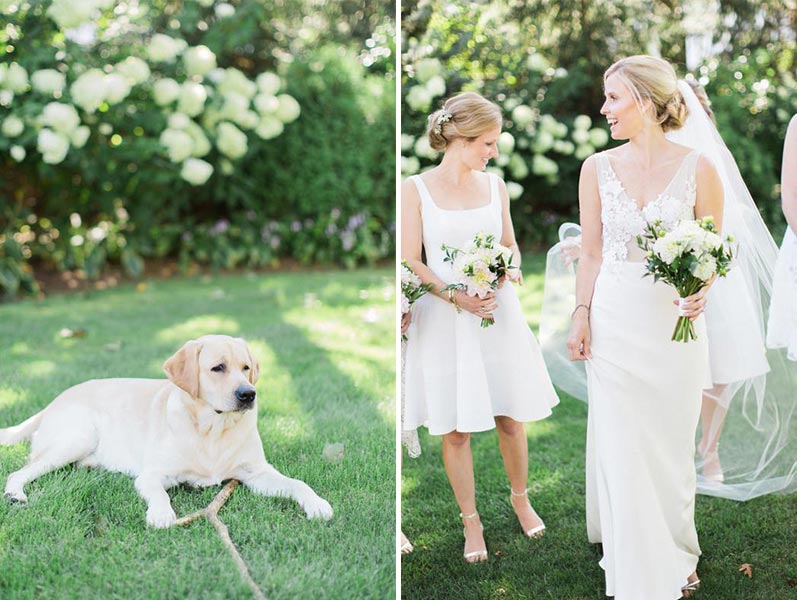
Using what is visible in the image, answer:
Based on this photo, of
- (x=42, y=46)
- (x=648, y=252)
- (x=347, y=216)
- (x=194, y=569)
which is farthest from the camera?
(x=347, y=216)

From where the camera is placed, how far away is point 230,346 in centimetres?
360

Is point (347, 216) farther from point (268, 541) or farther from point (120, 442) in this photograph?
point (268, 541)

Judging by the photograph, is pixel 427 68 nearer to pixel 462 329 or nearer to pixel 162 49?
pixel 162 49

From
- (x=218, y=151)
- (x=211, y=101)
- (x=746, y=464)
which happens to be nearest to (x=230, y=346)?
(x=746, y=464)

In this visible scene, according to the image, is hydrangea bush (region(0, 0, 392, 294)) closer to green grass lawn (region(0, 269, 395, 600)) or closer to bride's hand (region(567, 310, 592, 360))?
green grass lawn (region(0, 269, 395, 600))

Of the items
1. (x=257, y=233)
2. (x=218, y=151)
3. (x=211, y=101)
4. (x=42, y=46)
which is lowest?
(x=257, y=233)

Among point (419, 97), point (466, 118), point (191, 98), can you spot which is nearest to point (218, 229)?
point (191, 98)

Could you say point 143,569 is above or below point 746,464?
above

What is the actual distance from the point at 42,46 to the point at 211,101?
5.21ft

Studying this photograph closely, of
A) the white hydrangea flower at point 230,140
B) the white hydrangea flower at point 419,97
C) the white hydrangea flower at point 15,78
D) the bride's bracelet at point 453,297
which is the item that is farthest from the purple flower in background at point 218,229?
the bride's bracelet at point 453,297

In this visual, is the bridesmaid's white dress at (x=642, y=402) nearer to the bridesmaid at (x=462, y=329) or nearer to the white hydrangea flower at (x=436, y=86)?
the bridesmaid at (x=462, y=329)

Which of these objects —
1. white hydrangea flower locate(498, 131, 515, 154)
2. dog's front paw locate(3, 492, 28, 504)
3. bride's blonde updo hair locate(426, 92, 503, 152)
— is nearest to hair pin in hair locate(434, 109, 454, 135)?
bride's blonde updo hair locate(426, 92, 503, 152)

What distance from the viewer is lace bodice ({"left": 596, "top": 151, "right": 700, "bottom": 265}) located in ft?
10.3

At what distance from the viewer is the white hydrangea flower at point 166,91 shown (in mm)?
8297
